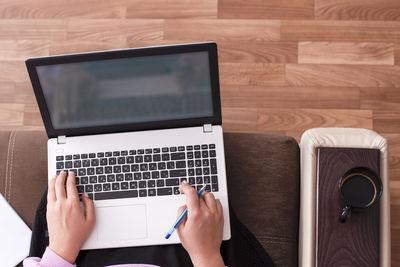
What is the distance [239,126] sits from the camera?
5.02ft

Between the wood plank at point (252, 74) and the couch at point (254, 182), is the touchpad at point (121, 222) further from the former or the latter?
the wood plank at point (252, 74)

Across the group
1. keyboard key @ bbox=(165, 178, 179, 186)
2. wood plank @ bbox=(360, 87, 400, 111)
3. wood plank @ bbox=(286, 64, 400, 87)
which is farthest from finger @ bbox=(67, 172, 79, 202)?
wood plank @ bbox=(360, 87, 400, 111)

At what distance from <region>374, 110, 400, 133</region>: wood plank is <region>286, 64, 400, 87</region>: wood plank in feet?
0.34

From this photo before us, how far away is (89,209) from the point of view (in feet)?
3.18

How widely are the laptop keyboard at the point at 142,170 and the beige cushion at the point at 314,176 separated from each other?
0.21 metres

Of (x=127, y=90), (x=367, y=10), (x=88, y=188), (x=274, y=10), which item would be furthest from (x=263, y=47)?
(x=88, y=188)

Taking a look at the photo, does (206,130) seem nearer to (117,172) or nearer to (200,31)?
(117,172)

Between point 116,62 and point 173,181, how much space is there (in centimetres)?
31

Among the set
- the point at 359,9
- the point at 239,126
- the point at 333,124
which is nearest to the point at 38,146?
the point at 239,126

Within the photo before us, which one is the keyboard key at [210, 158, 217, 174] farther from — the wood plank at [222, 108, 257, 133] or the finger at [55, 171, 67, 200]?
the wood plank at [222, 108, 257, 133]

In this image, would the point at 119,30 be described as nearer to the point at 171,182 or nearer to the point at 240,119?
the point at 240,119

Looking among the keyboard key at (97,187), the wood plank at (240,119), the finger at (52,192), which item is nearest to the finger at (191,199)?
the keyboard key at (97,187)

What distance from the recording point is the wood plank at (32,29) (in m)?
1.61

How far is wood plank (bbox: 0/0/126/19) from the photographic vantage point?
160 cm
